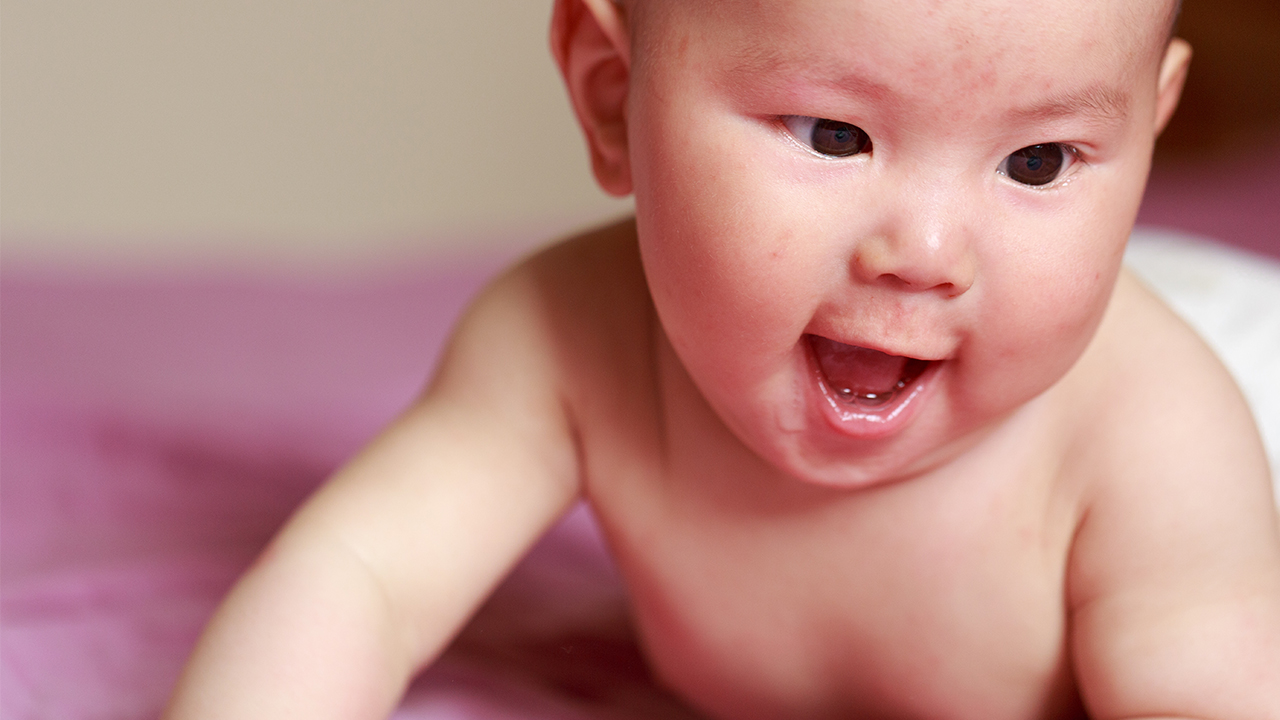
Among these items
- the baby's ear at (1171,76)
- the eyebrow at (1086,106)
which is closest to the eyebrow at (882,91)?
the eyebrow at (1086,106)

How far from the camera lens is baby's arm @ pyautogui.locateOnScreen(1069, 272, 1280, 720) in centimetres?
64

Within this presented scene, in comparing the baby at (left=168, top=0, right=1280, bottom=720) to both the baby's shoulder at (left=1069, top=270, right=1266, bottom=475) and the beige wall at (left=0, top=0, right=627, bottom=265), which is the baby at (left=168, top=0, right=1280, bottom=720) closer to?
the baby's shoulder at (left=1069, top=270, right=1266, bottom=475)

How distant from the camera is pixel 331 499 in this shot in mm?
729

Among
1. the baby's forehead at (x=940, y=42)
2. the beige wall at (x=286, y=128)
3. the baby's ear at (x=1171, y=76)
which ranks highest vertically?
the baby's forehead at (x=940, y=42)

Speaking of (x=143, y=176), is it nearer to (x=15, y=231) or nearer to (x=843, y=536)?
(x=15, y=231)

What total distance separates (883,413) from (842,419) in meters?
0.02

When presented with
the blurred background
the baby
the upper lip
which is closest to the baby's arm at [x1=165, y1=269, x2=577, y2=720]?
the baby

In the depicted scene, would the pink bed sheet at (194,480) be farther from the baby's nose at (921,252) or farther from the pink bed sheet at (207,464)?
the baby's nose at (921,252)

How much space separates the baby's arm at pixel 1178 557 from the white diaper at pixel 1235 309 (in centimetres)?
30

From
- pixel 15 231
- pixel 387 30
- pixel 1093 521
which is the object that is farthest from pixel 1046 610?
pixel 387 30

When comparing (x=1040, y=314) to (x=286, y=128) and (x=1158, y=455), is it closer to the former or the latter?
(x=1158, y=455)

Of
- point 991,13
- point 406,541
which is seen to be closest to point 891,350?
point 991,13

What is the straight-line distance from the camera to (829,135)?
58 cm

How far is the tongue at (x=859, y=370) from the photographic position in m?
0.64
